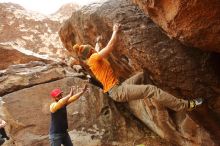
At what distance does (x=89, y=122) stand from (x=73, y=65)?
12.4 feet

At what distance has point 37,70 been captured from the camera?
40.3 feet

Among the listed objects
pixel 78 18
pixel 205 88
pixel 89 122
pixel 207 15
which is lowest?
pixel 89 122

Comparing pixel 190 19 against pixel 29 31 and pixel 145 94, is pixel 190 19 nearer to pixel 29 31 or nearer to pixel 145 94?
pixel 145 94

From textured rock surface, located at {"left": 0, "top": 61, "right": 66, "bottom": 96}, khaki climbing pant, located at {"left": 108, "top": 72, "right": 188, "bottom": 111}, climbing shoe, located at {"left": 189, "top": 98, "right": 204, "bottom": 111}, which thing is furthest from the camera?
textured rock surface, located at {"left": 0, "top": 61, "right": 66, "bottom": 96}

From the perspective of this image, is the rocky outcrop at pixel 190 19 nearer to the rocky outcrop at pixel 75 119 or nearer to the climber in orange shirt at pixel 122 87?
the climber in orange shirt at pixel 122 87

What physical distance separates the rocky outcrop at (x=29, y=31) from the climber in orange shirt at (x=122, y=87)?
16437mm

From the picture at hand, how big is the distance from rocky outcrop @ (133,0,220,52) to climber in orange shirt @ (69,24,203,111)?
1069 millimetres

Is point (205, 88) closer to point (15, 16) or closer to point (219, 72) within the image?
point (219, 72)

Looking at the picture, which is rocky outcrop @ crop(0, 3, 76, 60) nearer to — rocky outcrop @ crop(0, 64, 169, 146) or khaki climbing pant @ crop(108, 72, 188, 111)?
rocky outcrop @ crop(0, 64, 169, 146)

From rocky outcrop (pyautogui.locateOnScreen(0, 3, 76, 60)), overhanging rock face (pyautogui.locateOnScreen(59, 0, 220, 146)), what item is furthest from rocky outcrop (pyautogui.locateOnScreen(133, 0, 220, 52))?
rocky outcrop (pyautogui.locateOnScreen(0, 3, 76, 60))

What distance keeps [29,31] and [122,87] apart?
19.2 meters

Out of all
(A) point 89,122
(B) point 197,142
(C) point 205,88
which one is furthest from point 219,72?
(A) point 89,122

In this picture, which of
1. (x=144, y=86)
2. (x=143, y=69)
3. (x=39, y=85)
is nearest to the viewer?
(x=144, y=86)

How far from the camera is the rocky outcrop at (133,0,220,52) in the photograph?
217 inches
